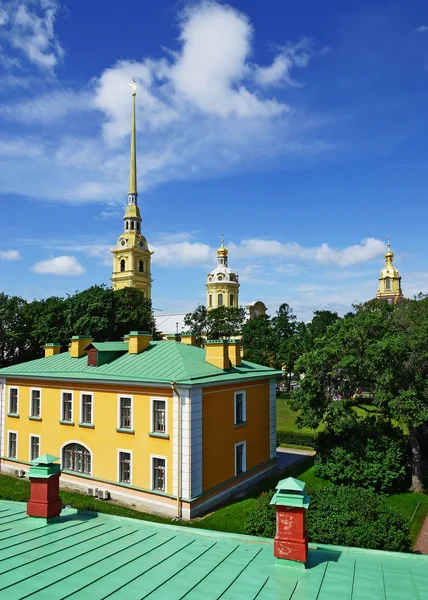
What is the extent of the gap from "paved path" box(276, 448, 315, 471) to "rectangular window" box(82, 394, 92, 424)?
1298cm

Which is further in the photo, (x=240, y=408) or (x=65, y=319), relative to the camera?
(x=65, y=319)

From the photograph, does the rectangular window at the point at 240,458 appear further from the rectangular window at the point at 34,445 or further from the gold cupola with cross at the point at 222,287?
the gold cupola with cross at the point at 222,287

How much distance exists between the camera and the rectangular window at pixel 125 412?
23.1 meters

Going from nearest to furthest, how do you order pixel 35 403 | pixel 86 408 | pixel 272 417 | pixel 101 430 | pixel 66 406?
pixel 101 430
pixel 86 408
pixel 66 406
pixel 35 403
pixel 272 417

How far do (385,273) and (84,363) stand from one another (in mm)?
107522

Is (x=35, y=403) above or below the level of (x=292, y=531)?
below

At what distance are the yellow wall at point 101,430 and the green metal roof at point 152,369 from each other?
25.9 inches

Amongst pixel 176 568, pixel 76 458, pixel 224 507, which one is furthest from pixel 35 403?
pixel 176 568

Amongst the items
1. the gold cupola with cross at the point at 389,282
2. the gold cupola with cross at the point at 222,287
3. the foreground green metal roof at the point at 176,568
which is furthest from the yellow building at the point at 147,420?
the gold cupola with cross at the point at 389,282

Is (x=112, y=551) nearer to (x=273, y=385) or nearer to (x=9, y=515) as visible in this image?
(x=9, y=515)

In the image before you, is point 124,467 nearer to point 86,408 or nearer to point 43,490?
point 86,408

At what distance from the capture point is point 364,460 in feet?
81.5

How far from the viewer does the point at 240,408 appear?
82.7 ft

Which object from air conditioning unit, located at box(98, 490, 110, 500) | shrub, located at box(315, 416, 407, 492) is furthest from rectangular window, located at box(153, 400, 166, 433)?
shrub, located at box(315, 416, 407, 492)
